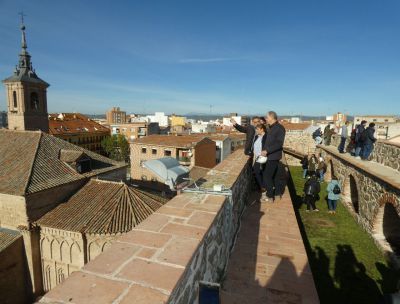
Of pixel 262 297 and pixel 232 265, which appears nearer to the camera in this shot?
pixel 262 297

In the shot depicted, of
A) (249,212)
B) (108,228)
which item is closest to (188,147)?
(108,228)

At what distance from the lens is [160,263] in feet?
5.81

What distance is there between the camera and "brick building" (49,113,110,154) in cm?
5569

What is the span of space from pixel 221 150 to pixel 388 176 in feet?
103

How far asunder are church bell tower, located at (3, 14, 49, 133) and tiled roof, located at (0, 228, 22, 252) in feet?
51.9

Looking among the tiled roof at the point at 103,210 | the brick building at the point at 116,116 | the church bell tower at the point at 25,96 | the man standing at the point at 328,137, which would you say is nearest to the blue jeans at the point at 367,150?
the man standing at the point at 328,137

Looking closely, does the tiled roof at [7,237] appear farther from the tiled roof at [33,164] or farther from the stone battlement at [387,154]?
the stone battlement at [387,154]

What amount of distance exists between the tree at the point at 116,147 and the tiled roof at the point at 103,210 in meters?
39.9

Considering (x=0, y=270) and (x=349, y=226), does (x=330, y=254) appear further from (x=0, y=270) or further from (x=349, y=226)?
(x=0, y=270)

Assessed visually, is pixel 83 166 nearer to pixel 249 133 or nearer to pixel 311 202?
pixel 311 202

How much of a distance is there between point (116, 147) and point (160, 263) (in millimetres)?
60090

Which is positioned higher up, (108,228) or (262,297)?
(262,297)

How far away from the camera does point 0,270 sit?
52.3ft

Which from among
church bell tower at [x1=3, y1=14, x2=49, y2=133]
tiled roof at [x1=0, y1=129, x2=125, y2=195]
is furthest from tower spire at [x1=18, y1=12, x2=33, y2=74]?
tiled roof at [x1=0, y1=129, x2=125, y2=195]
